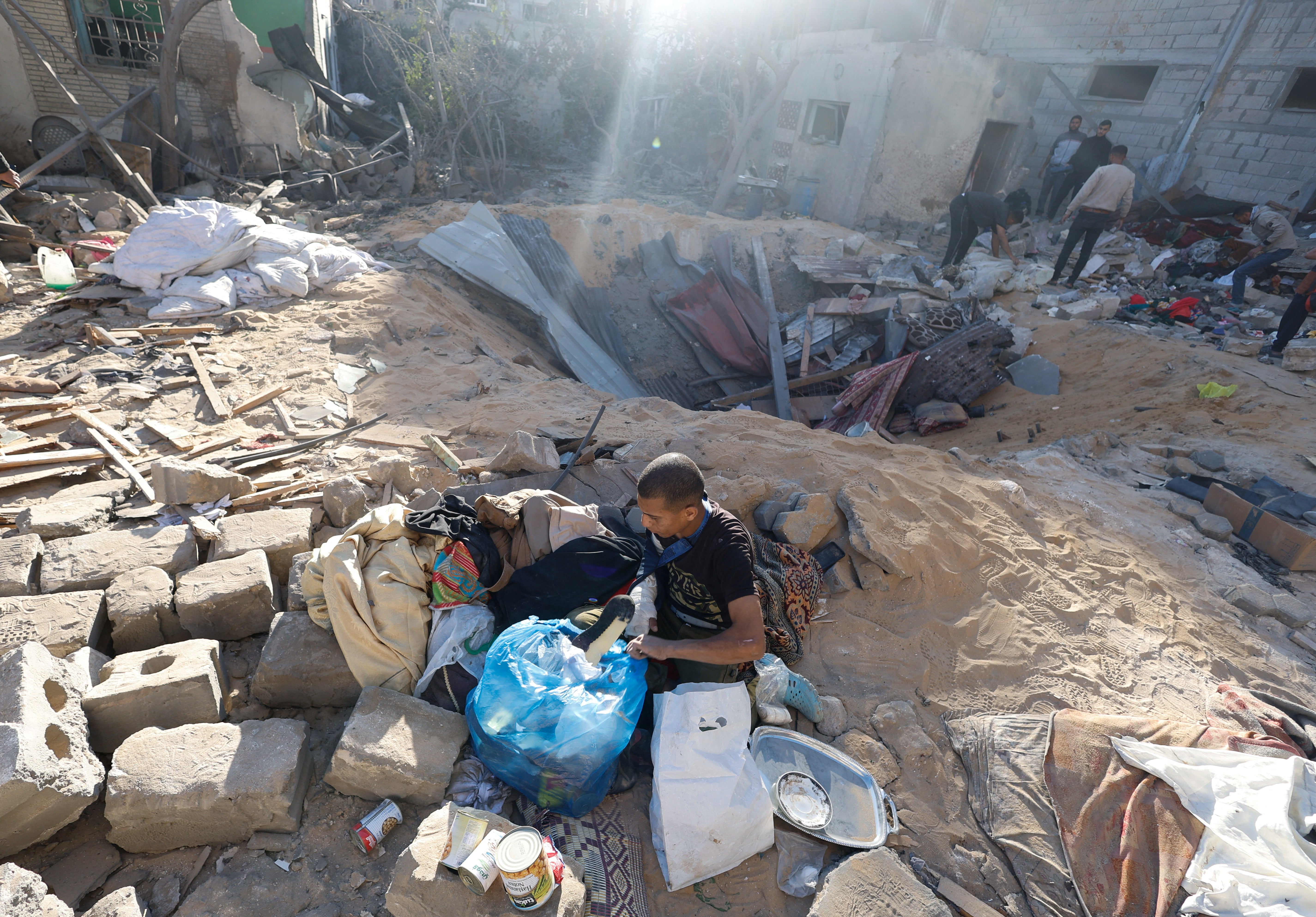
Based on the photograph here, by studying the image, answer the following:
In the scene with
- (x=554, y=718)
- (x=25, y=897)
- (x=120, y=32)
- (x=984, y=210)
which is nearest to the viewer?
(x=25, y=897)

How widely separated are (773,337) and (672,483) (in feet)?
23.7

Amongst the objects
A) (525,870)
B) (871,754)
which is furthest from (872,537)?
(525,870)

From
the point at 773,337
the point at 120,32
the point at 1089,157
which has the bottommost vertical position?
the point at 773,337

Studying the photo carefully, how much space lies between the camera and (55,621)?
2666mm

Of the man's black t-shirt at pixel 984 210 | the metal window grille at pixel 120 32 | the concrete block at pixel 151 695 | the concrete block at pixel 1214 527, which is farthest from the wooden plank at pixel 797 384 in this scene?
the metal window grille at pixel 120 32

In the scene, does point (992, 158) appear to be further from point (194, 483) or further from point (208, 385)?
point (194, 483)

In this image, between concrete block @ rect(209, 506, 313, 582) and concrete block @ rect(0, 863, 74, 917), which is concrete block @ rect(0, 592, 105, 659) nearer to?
concrete block @ rect(209, 506, 313, 582)

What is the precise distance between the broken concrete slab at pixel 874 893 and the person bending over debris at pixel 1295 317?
815 cm

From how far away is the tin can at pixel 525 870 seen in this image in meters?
1.81

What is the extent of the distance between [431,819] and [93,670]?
158cm

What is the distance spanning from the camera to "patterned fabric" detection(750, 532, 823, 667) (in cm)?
305

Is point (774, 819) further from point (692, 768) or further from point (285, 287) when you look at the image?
point (285, 287)

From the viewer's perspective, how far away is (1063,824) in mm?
2525

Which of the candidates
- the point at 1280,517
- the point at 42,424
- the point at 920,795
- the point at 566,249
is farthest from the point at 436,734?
the point at 566,249
